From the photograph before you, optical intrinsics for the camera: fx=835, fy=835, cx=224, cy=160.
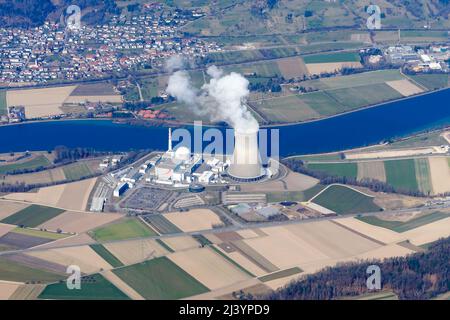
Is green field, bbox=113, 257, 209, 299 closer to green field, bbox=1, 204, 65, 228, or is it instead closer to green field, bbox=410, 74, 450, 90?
green field, bbox=1, 204, 65, 228

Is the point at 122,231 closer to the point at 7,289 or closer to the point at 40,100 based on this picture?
the point at 7,289

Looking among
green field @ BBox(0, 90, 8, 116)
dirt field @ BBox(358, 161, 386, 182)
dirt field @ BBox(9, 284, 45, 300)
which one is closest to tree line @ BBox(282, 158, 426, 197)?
dirt field @ BBox(358, 161, 386, 182)

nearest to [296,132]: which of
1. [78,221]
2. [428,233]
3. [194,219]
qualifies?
[194,219]

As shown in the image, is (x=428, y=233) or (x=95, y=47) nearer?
(x=428, y=233)

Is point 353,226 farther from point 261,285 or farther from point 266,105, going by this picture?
point 266,105

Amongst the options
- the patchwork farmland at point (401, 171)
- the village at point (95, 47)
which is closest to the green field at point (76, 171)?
the patchwork farmland at point (401, 171)

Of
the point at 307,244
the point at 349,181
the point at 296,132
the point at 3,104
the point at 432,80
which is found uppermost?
the point at 432,80

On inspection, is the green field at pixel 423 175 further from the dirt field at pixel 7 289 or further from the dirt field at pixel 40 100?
the dirt field at pixel 40 100
